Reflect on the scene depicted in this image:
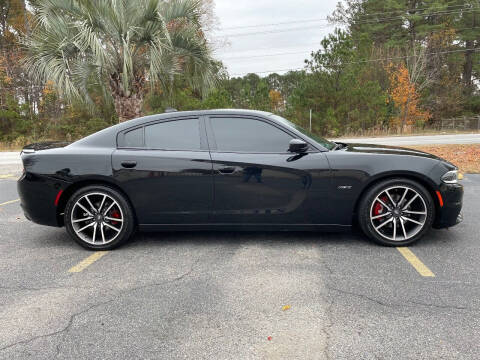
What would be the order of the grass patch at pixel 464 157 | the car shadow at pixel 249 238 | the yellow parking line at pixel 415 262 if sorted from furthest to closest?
the grass patch at pixel 464 157 < the car shadow at pixel 249 238 < the yellow parking line at pixel 415 262

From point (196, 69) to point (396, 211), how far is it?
28.1 ft

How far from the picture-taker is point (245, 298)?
293 cm

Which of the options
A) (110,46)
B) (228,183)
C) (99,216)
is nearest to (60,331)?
(99,216)

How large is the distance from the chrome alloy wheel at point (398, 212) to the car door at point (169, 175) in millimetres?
1778

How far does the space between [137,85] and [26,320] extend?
856cm

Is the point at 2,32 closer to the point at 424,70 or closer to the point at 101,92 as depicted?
the point at 101,92

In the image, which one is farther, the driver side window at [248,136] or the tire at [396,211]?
the driver side window at [248,136]

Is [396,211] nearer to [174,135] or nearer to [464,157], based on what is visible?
[174,135]

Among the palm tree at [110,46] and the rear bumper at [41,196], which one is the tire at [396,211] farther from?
the palm tree at [110,46]

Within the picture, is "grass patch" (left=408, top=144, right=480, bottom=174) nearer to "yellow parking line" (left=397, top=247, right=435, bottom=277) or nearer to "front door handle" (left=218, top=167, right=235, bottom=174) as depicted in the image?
"yellow parking line" (left=397, top=247, right=435, bottom=277)

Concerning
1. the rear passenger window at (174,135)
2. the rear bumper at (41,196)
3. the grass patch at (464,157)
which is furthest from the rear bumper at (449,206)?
the grass patch at (464,157)

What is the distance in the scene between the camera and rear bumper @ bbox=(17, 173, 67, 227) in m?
4.12

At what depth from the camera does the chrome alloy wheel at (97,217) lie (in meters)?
4.12

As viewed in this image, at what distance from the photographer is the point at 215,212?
4.04 meters
